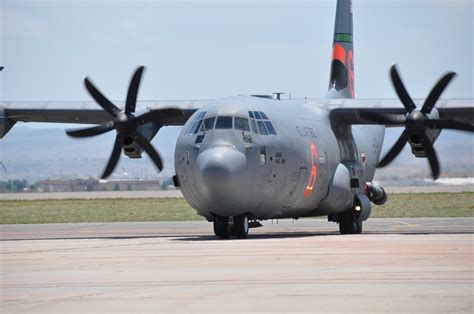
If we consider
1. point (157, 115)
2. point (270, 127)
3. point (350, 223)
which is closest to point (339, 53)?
point (350, 223)

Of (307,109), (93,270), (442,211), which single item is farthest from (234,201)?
(442,211)

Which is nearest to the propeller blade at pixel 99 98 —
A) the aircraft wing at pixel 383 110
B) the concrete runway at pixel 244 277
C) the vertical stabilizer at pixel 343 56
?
the concrete runway at pixel 244 277

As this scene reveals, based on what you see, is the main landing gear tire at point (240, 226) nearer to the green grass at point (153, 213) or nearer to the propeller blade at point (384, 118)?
the propeller blade at point (384, 118)

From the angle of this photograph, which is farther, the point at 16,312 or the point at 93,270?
the point at 93,270

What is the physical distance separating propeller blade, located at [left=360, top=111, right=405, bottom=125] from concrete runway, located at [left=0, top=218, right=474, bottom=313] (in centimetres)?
728

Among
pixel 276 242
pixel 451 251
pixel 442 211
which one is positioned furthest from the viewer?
pixel 442 211

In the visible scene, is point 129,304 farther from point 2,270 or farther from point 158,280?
point 2,270

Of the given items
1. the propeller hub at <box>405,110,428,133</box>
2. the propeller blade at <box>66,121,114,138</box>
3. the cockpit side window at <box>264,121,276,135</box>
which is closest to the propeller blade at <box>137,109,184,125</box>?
the propeller blade at <box>66,121,114,138</box>

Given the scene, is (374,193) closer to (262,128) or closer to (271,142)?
(271,142)

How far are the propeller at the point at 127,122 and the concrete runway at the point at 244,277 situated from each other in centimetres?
602

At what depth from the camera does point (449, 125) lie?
29.8 meters

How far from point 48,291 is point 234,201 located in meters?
12.7

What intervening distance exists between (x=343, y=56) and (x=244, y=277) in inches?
966

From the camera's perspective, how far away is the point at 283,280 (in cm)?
1545
